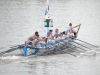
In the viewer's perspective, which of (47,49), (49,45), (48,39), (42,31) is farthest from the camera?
(42,31)

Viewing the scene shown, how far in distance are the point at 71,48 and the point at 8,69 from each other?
6.92 metres

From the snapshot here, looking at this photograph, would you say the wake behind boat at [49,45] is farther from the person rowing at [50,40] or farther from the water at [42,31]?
the water at [42,31]

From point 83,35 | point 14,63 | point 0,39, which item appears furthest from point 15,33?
point 14,63

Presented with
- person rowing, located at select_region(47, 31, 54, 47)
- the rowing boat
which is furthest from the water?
person rowing, located at select_region(47, 31, 54, 47)

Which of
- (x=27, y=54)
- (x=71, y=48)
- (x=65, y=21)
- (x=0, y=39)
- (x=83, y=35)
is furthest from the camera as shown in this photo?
(x=65, y=21)

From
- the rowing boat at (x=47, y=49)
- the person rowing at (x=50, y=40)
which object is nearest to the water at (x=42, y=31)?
the rowing boat at (x=47, y=49)

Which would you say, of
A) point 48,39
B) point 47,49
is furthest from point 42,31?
point 47,49

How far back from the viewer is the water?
2803cm

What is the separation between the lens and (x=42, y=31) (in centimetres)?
4247

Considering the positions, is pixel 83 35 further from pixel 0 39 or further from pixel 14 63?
pixel 14 63

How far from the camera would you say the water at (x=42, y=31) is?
1104 inches

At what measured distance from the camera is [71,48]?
33188 millimetres

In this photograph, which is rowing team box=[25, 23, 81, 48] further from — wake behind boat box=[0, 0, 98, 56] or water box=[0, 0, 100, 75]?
water box=[0, 0, 100, 75]

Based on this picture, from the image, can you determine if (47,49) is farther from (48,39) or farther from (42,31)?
(42,31)
